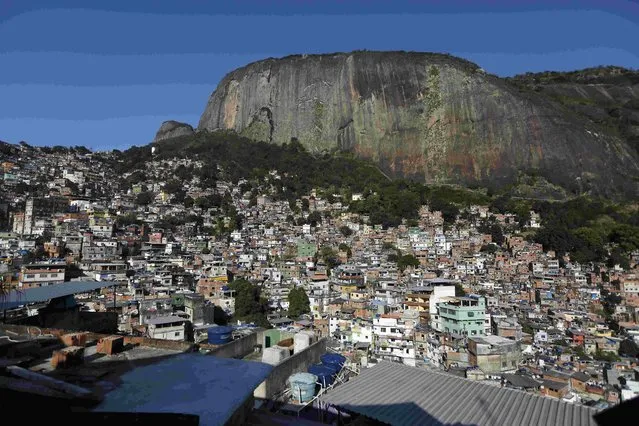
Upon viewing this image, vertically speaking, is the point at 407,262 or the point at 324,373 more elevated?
the point at 407,262

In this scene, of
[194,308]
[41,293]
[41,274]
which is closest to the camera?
[41,293]

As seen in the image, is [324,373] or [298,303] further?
[298,303]

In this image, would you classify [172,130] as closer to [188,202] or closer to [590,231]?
[188,202]

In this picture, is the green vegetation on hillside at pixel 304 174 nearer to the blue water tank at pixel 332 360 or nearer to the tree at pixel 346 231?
the tree at pixel 346 231

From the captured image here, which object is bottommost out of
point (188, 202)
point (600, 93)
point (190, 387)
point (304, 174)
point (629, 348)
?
point (629, 348)

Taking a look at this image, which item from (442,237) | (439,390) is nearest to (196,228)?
(442,237)

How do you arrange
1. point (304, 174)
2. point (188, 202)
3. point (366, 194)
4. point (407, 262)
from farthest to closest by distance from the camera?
point (304, 174) < point (366, 194) < point (188, 202) < point (407, 262)

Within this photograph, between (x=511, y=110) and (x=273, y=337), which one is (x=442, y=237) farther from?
(x=273, y=337)

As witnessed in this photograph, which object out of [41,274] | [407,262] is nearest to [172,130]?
[407,262]
